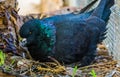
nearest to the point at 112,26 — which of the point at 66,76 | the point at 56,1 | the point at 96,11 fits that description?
the point at 96,11

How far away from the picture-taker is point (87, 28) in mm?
4684

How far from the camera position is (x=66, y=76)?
167 inches

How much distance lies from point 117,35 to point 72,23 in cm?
43

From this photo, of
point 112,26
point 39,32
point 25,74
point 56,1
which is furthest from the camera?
point 56,1

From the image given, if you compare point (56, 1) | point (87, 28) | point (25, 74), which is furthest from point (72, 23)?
point (56, 1)

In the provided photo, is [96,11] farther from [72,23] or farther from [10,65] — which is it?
[10,65]

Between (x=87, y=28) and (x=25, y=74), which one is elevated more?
(x=87, y=28)

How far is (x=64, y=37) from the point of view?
4.61 meters

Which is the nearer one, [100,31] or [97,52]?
[100,31]

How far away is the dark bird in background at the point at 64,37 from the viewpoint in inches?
Result: 180

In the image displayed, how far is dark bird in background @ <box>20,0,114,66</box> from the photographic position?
15.0 ft

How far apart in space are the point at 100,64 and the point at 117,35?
33 centimetres

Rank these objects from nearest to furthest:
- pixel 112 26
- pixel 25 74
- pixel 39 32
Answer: pixel 25 74 → pixel 39 32 → pixel 112 26

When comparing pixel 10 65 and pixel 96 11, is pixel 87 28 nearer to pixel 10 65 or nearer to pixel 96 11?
pixel 96 11
